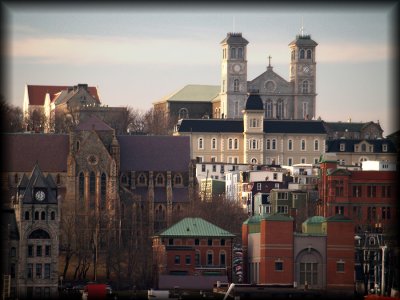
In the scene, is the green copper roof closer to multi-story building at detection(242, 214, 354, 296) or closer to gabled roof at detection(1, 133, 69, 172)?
multi-story building at detection(242, 214, 354, 296)

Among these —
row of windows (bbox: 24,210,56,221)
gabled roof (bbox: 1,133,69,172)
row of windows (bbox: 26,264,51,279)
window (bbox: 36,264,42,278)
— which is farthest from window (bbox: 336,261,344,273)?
gabled roof (bbox: 1,133,69,172)

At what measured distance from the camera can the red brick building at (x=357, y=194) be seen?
172m

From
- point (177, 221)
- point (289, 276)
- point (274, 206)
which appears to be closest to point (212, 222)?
point (177, 221)

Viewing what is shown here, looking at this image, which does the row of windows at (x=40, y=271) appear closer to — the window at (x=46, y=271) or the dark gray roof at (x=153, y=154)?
the window at (x=46, y=271)

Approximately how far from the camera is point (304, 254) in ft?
491

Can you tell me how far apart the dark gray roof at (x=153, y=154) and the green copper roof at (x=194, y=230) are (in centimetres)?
2909

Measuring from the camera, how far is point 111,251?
523ft

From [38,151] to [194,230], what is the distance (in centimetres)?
3067

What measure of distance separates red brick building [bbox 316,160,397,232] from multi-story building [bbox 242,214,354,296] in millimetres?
19842

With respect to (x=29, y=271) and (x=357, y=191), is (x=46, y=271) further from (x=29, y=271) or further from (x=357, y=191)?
(x=357, y=191)

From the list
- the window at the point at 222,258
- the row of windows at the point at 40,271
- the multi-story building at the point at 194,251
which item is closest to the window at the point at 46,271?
the row of windows at the point at 40,271

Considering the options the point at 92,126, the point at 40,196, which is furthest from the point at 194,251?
the point at 92,126

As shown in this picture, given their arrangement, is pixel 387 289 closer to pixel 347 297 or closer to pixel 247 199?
pixel 347 297

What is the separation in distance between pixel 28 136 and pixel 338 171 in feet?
81.9
